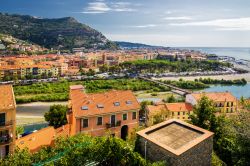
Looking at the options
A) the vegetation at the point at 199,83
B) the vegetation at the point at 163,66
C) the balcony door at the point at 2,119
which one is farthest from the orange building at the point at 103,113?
the vegetation at the point at 163,66

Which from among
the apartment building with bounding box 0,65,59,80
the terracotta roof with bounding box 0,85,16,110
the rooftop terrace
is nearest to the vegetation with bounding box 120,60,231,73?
the apartment building with bounding box 0,65,59,80

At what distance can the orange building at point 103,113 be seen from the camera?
3012cm

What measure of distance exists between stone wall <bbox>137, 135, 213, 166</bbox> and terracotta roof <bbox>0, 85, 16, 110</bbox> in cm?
1132

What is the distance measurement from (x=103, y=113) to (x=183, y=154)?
1604 cm

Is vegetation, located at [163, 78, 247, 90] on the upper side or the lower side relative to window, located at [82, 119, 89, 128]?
lower

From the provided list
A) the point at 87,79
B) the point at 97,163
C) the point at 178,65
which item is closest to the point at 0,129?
the point at 97,163

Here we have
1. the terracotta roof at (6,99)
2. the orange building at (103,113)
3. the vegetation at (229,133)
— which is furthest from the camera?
the orange building at (103,113)

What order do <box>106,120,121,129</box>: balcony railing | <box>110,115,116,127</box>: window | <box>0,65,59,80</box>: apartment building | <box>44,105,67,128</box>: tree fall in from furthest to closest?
<box>0,65,59,80</box>: apartment building, <box>44,105,67,128</box>: tree, <box>110,115,116,127</box>: window, <box>106,120,121,129</box>: balcony railing

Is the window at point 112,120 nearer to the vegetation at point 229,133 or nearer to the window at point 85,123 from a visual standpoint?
the window at point 85,123

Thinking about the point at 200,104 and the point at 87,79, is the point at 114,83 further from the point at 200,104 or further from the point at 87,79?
the point at 200,104

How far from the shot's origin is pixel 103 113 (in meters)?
30.8

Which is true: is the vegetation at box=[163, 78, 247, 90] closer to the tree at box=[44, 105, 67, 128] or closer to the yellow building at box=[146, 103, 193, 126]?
the yellow building at box=[146, 103, 193, 126]

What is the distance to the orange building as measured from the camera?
3012cm

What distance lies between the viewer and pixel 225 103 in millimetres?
59906
